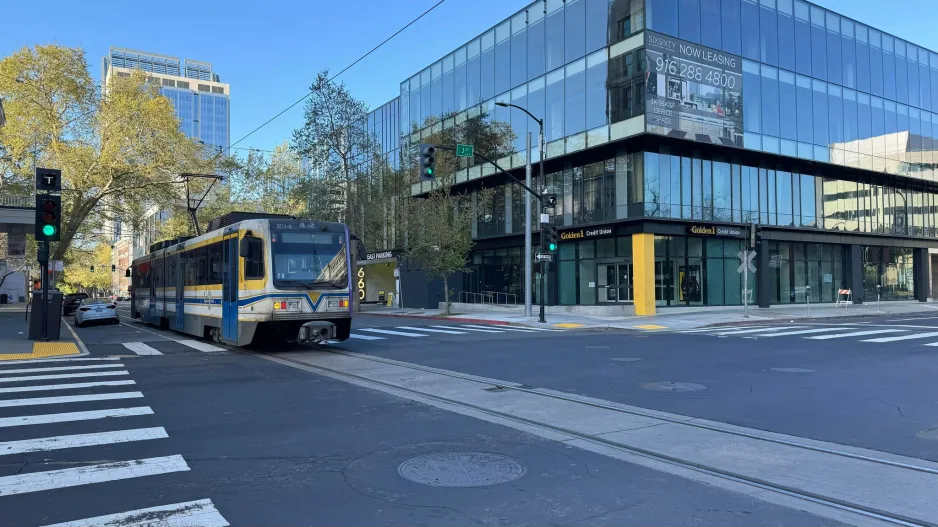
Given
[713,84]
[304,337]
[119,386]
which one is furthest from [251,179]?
[119,386]

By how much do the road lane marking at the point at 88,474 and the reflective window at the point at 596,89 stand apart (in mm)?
28677

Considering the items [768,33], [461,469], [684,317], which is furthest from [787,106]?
[461,469]

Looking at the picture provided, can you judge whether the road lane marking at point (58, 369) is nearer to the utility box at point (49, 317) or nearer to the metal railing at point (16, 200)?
the utility box at point (49, 317)

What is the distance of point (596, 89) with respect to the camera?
105 ft

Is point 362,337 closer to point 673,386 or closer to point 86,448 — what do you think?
point 673,386

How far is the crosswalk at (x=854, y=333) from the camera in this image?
726 inches

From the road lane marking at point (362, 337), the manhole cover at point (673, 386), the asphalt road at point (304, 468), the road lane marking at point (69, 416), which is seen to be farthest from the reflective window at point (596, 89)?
the road lane marking at point (69, 416)

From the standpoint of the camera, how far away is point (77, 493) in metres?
5.19

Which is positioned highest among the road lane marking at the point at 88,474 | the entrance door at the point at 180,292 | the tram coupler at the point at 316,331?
the entrance door at the point at 180,292

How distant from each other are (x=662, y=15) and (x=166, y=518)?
103ft

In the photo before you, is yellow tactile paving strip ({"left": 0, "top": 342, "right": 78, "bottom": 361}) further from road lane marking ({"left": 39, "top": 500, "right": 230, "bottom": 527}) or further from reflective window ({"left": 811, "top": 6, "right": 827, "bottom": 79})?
reflective window ({"left": 811, "top": 6, "right": 827, "bottom": 79})

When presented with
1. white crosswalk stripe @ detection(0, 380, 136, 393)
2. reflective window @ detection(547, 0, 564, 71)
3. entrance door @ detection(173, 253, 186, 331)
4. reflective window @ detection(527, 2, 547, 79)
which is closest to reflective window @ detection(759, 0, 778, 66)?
reflective window @ detection(547, 0, 564, 71)

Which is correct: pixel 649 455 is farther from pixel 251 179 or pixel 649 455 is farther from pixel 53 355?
pixel 251 179

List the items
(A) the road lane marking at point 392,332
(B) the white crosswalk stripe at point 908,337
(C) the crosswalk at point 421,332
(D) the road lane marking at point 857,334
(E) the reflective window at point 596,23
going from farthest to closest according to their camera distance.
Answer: (E) the reflective window at point 596,23 < (A) the road lane marking at point 392,332 < (C) the crosswalk at point 421,332 < (D) the road lane marking at point 857,334 < (B) the white crosswalk stripe at point 908,337
